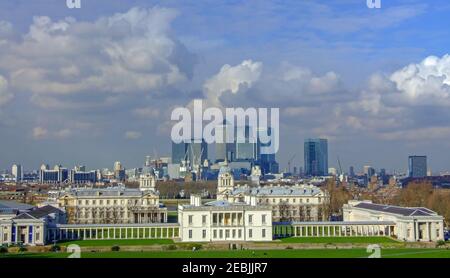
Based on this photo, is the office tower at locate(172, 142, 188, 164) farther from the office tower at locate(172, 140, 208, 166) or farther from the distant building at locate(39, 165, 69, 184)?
the distant building at locate(39, 165, 69, 184)

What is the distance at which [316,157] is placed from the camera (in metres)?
112

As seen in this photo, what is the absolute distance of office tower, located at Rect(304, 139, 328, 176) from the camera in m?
108

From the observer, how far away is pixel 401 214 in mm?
40406

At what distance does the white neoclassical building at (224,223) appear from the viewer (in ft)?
124

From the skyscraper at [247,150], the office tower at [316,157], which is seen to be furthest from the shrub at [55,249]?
the office tower at [316,157]

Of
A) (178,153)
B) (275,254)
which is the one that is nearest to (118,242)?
(275,254)

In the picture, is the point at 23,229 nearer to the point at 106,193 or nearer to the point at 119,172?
the point at 106,193

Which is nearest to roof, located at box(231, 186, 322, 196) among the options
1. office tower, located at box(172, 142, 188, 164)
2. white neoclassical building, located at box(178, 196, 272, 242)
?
white neoclassical building, located at box(178, 196, 272, 242)

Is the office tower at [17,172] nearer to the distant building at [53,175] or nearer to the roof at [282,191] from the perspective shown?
the distant building at [53,175]

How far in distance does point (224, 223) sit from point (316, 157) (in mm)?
75805

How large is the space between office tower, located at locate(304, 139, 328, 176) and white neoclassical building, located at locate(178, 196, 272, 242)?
67885mm

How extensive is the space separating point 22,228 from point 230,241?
37.6ft

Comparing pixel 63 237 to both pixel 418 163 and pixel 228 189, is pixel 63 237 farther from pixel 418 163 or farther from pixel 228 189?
pixel 418 163

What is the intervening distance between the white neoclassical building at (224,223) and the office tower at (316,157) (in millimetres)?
67885
